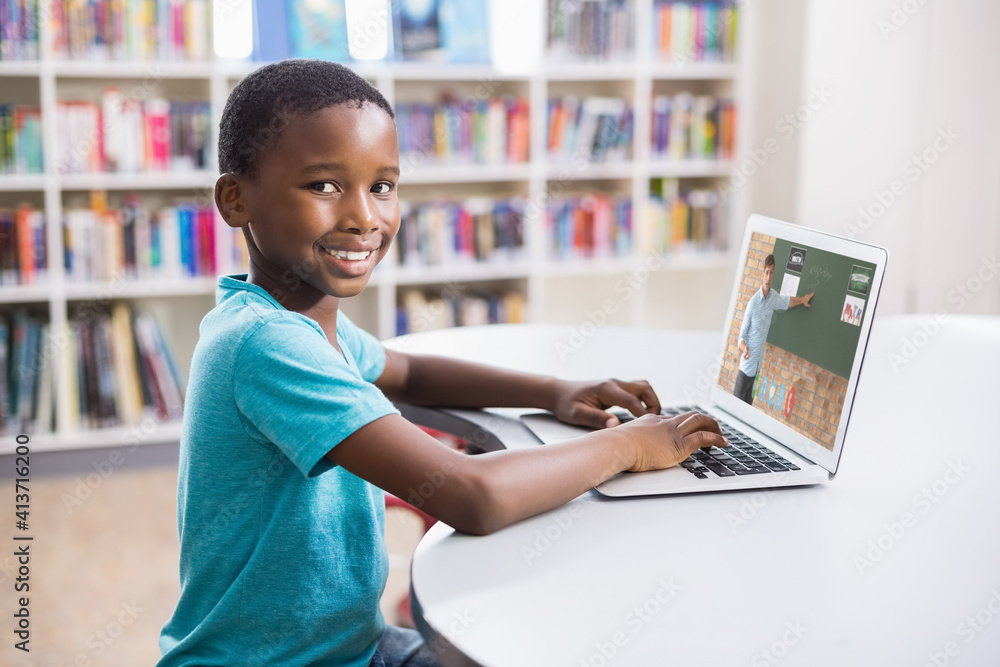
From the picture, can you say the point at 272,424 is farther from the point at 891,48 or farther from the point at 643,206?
the point at 891,48

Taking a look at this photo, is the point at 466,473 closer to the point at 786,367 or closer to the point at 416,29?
the point at 786,367

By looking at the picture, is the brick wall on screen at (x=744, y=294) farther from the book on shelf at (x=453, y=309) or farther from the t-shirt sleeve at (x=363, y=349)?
the book on shelf at (x=453, y=309)

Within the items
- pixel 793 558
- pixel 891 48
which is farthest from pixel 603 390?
pixel 891 48

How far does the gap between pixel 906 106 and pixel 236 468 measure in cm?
317

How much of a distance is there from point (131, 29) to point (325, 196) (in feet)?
7.67

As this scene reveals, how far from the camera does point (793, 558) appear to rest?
83 cm

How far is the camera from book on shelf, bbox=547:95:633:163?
3.40m

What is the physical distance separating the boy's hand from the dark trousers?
0.34 ft

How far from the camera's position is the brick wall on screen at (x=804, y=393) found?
1000 millimetres

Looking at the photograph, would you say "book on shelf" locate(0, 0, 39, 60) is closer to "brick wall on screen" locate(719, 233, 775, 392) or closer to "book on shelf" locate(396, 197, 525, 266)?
"book on shelf" locate(396, 197, 525, 266)

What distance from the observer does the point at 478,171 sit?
330 centimetres
